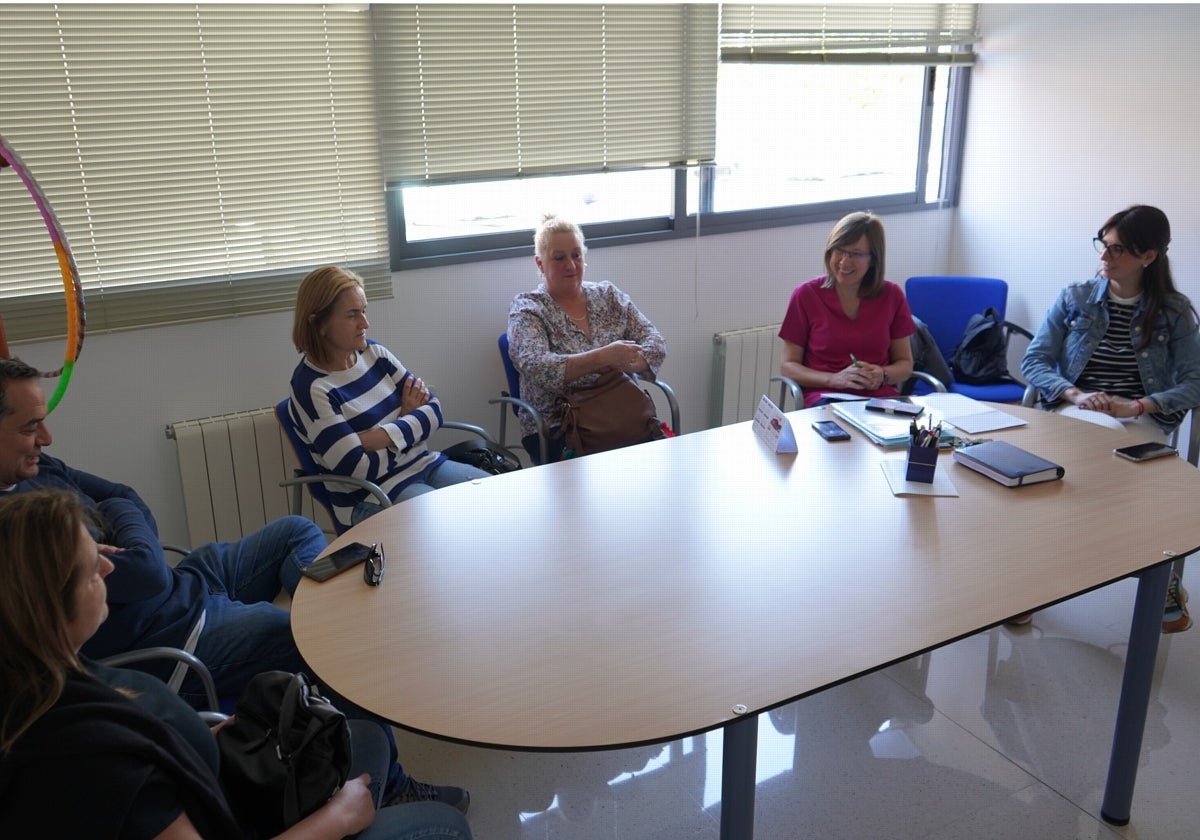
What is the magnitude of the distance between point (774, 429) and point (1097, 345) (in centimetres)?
154

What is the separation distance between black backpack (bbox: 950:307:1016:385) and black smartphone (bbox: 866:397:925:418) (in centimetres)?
118

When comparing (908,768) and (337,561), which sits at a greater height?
(337,561)

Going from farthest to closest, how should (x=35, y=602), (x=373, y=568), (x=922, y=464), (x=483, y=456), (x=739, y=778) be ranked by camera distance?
(x=483, y=456), (x=922, y=464), (x=373, y=568), (x=739, y=778), (x=35, y=602)

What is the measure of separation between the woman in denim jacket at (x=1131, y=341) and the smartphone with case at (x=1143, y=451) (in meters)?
0.69

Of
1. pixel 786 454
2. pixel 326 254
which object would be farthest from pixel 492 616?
pixel 326 254

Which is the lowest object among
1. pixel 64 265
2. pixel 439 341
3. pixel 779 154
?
pixel 439 341

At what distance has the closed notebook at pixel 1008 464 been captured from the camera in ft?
8.09

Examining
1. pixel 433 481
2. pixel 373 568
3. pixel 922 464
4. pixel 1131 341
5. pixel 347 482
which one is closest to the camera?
pixel 373 568

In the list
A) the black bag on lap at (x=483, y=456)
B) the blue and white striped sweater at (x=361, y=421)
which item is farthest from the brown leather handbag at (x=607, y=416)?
the blue and white striped sweater at (x=361, y=421)

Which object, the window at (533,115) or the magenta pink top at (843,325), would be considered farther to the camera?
the magenta pink top at (843,325)

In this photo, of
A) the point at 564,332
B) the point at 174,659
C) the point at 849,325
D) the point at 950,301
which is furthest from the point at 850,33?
the point at 174,659

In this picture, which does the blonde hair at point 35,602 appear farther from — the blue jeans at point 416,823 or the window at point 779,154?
the window at point 779,154

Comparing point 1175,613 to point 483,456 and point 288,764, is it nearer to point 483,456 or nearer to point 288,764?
point 483,456

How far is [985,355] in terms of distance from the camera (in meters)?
4.11
